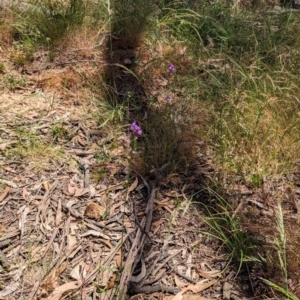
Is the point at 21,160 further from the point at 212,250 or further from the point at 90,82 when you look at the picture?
the point at 212,250

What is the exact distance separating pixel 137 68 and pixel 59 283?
1.99 meters

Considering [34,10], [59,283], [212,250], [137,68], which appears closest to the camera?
[59,283]

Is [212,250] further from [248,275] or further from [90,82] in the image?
[90,82]

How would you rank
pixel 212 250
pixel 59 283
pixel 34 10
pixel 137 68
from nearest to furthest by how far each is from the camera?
pixel 59 283 → pixel 212 250 → pixel 137 68 → pixel 34 10

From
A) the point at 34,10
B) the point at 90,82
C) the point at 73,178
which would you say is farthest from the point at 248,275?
the point at 34,10

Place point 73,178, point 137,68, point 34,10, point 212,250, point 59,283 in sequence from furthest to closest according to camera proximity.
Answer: point 34,10 → point 137,68 → point 73,178 → point 212,250 → point 59,283

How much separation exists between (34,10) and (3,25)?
0.30 meters

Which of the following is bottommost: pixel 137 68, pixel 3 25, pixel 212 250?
pixel 212 250

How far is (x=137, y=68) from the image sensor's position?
333 cm

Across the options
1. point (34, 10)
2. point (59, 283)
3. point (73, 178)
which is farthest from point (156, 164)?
point (34, 10)

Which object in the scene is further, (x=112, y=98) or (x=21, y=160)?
(x=112, y=98)

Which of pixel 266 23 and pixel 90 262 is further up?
pixel 266 23

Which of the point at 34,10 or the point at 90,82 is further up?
the point at 34,10

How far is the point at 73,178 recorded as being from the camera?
2.39 meters
